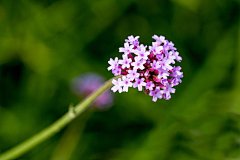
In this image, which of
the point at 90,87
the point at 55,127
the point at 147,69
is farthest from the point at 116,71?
the point at 90,87

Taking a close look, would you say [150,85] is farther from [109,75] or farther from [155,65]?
[109,75]

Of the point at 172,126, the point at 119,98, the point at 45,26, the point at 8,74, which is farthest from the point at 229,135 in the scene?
the point at 8,74

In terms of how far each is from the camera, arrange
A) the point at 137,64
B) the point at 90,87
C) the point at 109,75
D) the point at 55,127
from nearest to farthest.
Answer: the point at 137,64 → the point at 55,127 → the point at 90,87 → the point at 109,75

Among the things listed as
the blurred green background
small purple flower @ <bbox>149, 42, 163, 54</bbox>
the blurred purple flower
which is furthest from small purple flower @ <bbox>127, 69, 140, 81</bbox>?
the blurred purple flower

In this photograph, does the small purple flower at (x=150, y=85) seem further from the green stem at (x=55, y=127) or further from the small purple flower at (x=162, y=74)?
the green stem at (x=55, y=127)

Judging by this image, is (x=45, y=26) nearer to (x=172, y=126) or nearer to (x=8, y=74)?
(x=8, y=74)

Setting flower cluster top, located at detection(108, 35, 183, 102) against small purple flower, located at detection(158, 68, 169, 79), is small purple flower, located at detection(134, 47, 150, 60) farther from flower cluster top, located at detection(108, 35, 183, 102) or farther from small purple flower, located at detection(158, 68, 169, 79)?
small purple flower, located at detection(158, 68, 169, 79)
